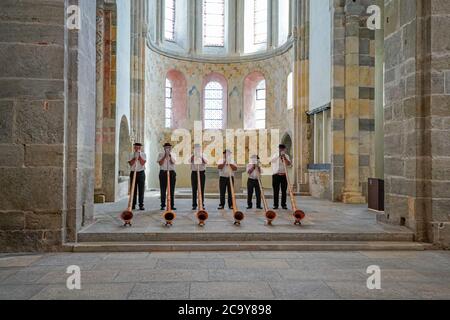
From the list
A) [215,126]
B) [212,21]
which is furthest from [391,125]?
[212,21]

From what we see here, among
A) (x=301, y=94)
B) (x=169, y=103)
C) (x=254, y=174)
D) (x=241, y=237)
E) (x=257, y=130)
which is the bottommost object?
(x=241, y=237)

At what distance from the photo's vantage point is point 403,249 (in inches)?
278

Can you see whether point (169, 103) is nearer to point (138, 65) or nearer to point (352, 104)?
point (138, 65)

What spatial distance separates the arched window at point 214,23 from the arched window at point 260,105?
116 inches

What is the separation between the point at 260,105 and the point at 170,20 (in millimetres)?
5968

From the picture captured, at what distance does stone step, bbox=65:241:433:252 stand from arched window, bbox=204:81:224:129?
16.3 m

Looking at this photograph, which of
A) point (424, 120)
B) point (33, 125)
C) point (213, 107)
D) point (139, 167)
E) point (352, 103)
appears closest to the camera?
point (33, 125)

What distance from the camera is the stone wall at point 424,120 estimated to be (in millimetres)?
7258

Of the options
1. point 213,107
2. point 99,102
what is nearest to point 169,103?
point 213,107

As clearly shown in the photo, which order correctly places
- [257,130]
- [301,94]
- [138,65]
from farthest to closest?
[257,130], [301,94], [138,65]

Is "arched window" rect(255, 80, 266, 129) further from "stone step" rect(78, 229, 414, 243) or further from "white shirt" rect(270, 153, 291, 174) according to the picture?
"stone step" rect(78, 229, 414, 243)

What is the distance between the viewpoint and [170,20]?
893 inches

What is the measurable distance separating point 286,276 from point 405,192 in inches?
135

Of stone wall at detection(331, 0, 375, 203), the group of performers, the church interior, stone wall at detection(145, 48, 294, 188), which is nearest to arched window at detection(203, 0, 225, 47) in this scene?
stone wall at detection(145, 48, 294, 188)
